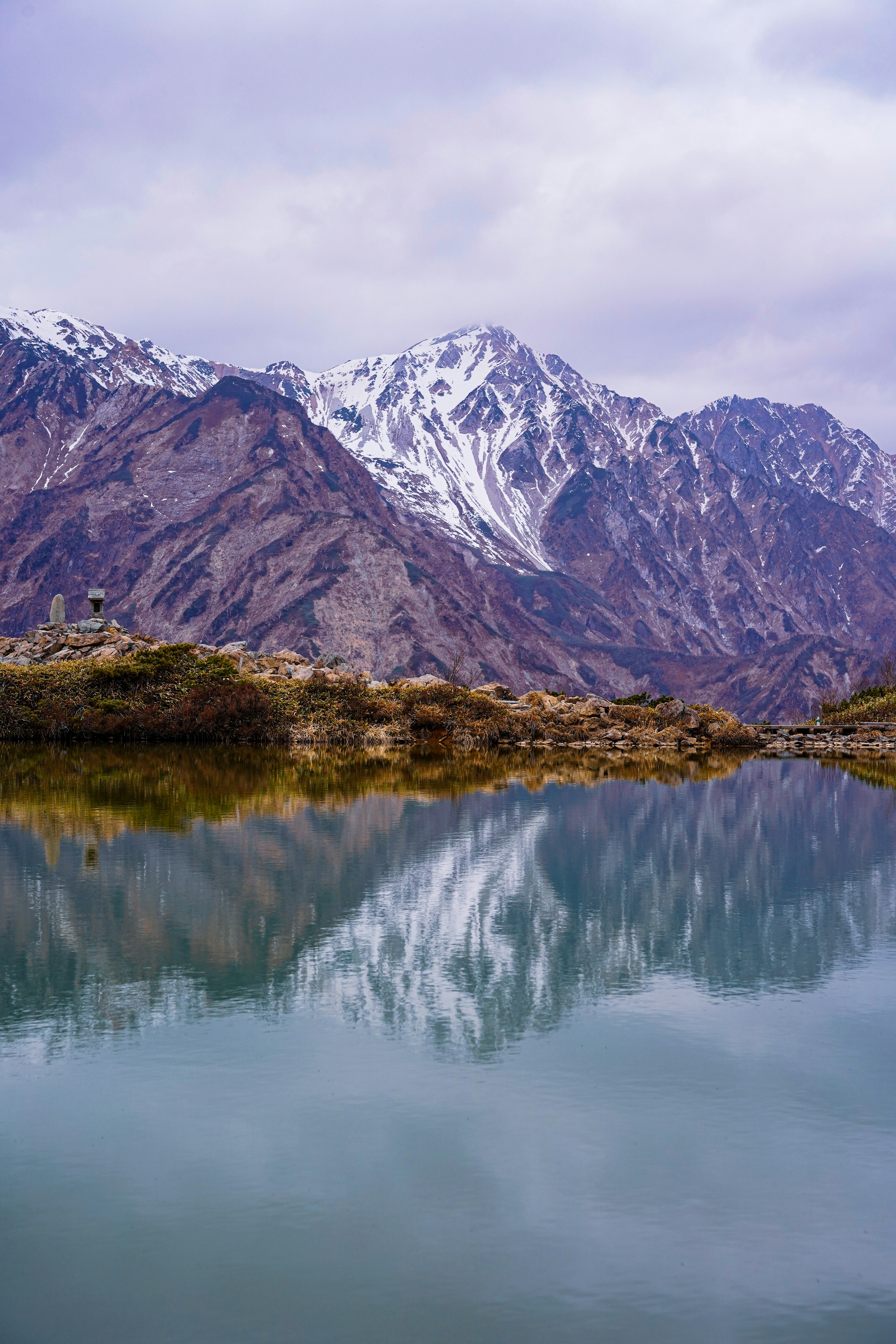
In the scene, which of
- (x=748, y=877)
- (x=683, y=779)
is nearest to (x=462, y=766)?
(x=683, y=779)

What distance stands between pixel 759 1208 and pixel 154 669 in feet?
160

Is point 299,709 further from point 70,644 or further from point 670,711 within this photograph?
point 670,711

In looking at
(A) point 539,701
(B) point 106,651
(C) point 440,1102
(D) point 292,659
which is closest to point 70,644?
(B) point 106,651

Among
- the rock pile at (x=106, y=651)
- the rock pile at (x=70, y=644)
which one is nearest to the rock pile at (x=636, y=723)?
the rock pile at (x=106, y=651)

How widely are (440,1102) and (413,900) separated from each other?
7.63m

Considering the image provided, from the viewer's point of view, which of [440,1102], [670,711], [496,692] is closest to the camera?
[440,1102]

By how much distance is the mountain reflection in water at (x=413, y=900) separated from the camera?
12.1 m

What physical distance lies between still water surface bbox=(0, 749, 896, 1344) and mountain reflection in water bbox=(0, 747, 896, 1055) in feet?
0.27

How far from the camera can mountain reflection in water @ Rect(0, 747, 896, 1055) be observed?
39.7 ft

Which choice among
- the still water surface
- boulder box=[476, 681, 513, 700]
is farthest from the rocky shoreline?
the still water surface

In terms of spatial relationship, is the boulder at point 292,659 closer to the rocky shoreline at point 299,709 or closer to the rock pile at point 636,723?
the rocky shoreline at point 299,709

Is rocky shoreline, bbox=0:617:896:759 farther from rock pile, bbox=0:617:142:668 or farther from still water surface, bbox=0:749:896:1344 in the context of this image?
still water surface, bbox=0:749:896:1344

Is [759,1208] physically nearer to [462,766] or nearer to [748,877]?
[748,877]

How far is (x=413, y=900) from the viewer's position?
55.1ft
